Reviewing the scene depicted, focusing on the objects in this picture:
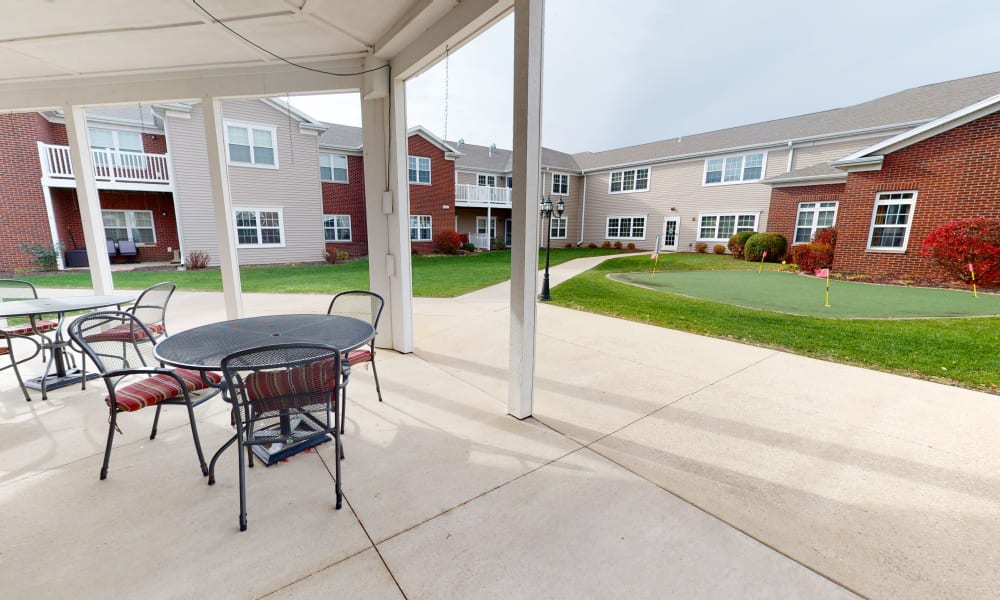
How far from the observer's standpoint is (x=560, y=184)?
24.2 metres

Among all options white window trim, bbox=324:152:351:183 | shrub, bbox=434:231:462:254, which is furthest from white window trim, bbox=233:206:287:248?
shrub, bbox=434:231:462:254

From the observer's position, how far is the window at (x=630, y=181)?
73.4 ft

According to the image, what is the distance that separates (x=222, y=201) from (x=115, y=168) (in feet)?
45.1

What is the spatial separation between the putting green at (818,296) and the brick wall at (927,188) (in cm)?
156

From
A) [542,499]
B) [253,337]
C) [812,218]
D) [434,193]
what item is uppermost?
[434,193]

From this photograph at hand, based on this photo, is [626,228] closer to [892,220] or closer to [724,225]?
[724,225]

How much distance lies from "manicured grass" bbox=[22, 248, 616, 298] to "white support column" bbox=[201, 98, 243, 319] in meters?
4.04

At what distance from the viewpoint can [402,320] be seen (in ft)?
Answer: 15.2

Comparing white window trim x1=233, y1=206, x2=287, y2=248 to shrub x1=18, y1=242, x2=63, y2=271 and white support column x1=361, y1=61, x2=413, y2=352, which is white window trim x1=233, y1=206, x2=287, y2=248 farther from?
white support column x1=361, y1=61, x2=413, y2=352

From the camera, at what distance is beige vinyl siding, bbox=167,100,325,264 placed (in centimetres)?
1409

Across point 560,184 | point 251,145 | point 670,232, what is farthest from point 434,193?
point 670,232

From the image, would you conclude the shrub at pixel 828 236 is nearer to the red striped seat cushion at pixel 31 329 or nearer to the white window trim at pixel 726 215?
the white window trim at pixel 726 215

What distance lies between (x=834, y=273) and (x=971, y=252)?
8.65 ft

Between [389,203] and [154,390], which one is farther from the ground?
[389,203]
